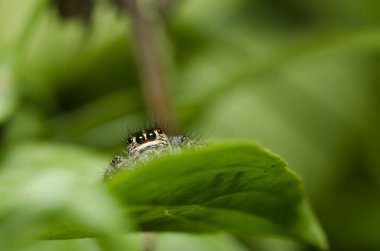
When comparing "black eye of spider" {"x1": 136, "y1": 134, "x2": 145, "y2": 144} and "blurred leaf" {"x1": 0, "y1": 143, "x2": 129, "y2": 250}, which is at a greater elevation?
"black eye of spider" {"x1": 136, "y1": 134, "x2": 145, "y2": 144}

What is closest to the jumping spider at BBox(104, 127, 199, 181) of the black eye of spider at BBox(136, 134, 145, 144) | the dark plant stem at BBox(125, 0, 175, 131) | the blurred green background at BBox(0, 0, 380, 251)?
the black eye of spider at BBox(136, 134, 145, 144)

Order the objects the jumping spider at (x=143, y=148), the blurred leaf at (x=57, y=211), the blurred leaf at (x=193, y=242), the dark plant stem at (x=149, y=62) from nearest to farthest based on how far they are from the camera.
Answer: the blurred leaf at (x=57, y=211), the jumping spider at (x=143, y=148), the blurred leaf at (x=193, y=242), the dark plant stem at (x=149, y=62)

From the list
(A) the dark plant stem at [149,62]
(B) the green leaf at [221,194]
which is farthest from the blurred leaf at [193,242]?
(A) the dark plant stem at [149,62]

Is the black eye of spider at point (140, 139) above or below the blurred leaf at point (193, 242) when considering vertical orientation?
above

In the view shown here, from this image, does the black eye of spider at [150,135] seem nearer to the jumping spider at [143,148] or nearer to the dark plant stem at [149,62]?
the jumping spider at [143,148]

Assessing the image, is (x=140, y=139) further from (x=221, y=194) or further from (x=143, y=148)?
(x=221, y=194)

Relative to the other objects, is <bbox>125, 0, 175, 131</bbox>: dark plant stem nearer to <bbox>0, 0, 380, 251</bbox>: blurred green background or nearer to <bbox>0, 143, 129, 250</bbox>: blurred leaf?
<bbox>0, 0, 380, 251</bbox>: blurred green background

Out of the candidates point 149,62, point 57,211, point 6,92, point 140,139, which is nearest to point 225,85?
point 149,62
